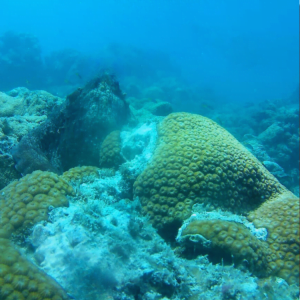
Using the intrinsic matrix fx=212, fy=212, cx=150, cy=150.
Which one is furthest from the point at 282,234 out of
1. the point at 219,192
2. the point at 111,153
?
the point at 111,153

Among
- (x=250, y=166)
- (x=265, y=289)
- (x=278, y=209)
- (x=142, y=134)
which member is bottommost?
(x=265, y=289)

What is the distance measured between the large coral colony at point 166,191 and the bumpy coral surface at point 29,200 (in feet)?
0.05

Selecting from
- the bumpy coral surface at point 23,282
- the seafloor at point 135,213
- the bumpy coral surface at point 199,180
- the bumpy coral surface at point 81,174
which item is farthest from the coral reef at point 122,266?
the bumpy coral surface at point 81,174

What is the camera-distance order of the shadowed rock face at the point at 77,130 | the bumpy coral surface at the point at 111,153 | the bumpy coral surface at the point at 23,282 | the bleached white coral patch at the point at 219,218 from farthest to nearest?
1. the shadowed rock face at the point at 77,130
2. the bumpy coral surface at the point at 111,153
3. the bleached white coral patch at the point at 219,218
4. the bumpy coral surface at the point at 23,282

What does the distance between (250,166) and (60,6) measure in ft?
561

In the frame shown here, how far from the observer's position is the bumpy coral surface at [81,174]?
4.95 m

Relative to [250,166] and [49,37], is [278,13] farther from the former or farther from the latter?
[250,166]

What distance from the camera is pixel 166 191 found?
416cm

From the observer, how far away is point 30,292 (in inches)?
90.4

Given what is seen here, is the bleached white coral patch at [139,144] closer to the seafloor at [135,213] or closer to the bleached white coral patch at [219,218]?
the seafloor at [135,213]

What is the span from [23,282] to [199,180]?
3.14 m

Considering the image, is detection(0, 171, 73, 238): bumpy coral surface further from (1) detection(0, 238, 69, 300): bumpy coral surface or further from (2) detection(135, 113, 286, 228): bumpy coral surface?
(2) detection(135, 113, 286, 228): bumpy coral surface

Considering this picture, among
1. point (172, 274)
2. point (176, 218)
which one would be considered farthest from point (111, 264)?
point (176, 218)

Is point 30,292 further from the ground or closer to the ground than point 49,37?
closer to the ground
